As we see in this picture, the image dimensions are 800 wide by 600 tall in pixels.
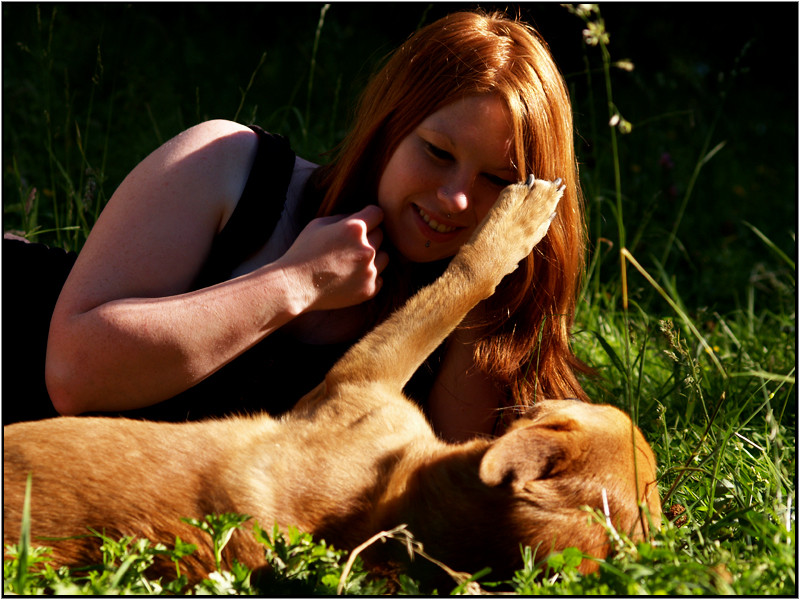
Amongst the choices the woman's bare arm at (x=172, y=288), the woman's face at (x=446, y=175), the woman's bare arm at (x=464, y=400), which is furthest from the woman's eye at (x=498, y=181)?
the woman's bare arm at (x=464, y=400)

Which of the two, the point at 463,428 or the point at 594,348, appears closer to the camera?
the point at 463,428

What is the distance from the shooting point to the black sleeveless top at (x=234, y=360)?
2.90 metres

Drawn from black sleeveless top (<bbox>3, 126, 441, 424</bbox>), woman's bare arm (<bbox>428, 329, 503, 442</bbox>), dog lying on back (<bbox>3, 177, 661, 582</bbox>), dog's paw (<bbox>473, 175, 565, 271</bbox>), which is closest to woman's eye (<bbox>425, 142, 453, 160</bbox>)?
dog's paw (<bbox>473, 175, 565, 271</bbox>)

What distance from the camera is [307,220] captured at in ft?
10.6

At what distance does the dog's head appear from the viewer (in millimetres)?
2061

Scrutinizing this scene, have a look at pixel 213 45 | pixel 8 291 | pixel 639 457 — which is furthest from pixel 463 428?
pixel 213 45

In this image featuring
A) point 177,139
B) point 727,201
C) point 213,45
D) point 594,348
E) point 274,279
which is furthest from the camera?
point 213,45

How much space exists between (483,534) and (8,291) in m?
2.14

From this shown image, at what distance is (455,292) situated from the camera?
2805mm

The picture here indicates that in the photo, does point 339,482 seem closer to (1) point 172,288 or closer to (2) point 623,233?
(1) point 172,288

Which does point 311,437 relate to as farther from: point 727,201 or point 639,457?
point 727,201

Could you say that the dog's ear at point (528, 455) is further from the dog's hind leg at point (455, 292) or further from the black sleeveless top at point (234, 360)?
the black sleeveless top at point (234, 360)

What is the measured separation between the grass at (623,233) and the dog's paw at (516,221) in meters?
0.32

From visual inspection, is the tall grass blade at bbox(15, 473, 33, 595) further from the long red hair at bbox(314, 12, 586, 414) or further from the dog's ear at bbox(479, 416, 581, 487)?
the long red hair at bbox(314, 12, 586, 414)
